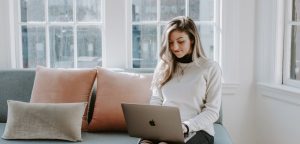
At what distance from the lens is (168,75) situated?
2.52 m

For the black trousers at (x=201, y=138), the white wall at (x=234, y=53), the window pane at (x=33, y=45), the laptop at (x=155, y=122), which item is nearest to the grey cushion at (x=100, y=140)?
the laptop at (x=155, y=122)

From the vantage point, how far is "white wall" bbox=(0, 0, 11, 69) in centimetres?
328

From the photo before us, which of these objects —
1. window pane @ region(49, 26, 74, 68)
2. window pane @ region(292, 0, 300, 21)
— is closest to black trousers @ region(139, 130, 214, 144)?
window pane @ region(292, 0, 300, 21)

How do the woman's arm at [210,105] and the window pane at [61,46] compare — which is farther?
the window pane at [61,46]

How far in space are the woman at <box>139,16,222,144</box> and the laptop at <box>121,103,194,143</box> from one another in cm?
19

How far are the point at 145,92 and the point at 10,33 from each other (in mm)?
1304

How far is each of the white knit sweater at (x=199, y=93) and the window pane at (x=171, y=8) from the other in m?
0.88

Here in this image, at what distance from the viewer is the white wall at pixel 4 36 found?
328 cm

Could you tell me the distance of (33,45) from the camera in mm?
3377

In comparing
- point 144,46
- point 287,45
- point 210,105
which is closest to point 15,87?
point 144,46

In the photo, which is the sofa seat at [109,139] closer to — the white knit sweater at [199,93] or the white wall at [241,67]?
the white knit sweater at [199,93]

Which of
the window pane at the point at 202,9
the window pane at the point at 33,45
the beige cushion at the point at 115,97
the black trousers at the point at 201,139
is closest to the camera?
the black trousers at the point at 201,139

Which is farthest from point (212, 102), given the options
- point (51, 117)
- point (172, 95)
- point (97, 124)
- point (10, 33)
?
point (10, 33)

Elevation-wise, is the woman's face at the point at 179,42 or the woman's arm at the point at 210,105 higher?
the woman's face at the point at 179,42
